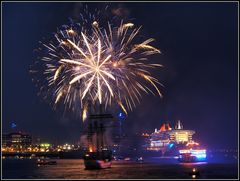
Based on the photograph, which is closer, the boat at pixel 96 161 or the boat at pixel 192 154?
the boat at pixel 96 161

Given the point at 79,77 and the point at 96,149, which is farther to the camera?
the point at 96,149

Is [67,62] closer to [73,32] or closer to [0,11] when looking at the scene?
[73,32]

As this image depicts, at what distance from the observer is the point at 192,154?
156250 mm

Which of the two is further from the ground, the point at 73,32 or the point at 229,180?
the point at 73,32

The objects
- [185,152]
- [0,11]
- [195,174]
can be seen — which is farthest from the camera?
[185,152]

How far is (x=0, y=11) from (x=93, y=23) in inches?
525

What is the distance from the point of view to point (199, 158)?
164m

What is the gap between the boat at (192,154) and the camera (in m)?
154

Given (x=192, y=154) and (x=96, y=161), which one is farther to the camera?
(x=192, y=154)

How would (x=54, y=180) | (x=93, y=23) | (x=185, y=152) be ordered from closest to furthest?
(x=93, y=23) < (x=54, y=180) < (x=185, y=152)

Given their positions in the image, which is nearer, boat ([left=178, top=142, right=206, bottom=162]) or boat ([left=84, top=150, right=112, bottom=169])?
boat ([left=84, top=150, right=112, bottom=169])

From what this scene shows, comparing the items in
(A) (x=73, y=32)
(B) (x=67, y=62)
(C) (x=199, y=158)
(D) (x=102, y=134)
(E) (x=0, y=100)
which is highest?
(A) (x=73, y=32)

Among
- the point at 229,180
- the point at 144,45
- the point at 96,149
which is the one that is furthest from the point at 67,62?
the point at 96,149

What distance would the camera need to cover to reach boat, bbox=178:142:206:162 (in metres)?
154
